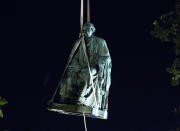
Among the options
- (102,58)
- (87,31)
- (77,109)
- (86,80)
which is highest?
(87,31)

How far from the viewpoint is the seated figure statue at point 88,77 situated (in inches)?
342

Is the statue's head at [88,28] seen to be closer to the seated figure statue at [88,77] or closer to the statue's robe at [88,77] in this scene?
the seated figure statue at [88,77]

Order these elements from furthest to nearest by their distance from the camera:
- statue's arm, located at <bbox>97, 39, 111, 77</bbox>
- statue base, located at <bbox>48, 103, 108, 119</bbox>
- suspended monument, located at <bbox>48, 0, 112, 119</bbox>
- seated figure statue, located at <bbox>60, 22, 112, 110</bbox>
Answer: statue's arm, located at <bbox>97, 39, 111, 77</bbox> < seated figure statue, located at <bbox>60, 22, 112, 110</bbox> < suspended monument, located at <bbox>48, 0, 112, 119</bbox> < statue base, located at <bbox>48, 103, 108, 119</bbox>

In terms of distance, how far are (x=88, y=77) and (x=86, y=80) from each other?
7 cm

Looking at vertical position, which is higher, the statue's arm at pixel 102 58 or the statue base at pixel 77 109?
the statue's arm at pixel 102 58

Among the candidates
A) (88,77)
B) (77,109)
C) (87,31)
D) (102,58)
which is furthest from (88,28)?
(77,109)

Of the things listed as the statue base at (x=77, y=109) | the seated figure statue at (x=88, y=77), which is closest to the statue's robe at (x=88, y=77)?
the seated figure statue at (x=88, y=77)

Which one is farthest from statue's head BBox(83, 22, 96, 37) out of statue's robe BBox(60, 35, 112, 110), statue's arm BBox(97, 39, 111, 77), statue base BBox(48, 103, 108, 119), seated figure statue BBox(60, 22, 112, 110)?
statue base BBox(48, 103, 108, 119)

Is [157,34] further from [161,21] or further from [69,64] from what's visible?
[69,64]

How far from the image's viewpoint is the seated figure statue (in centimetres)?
870

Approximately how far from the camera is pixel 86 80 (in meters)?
8.73

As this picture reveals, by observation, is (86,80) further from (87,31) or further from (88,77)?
(87,31)

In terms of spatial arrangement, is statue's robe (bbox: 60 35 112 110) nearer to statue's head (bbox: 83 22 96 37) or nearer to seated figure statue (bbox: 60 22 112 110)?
seated figure statue (bbox: 60 22 112 110)

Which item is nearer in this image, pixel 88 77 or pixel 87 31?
pixel 88 77
